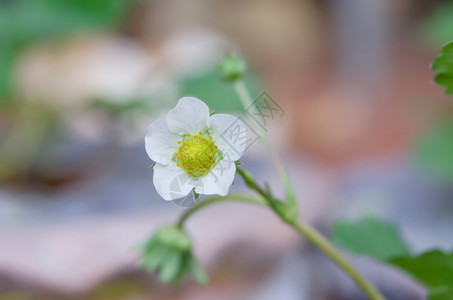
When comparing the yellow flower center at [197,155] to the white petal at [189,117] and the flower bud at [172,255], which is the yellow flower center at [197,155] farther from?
the flower bud at [172,255]

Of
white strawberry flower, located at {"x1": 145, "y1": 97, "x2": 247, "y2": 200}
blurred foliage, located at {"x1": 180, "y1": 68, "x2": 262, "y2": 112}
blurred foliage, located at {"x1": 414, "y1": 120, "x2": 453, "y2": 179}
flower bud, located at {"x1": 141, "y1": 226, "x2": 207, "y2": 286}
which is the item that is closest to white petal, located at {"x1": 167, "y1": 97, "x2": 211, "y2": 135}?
white strawberry flower, located at {"x1": 145, "y1": 97, "x2": 247, "y2": 200}

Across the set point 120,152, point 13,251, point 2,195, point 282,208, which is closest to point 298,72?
point 120,152

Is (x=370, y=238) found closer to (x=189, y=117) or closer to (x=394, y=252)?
(x=394, y=252)

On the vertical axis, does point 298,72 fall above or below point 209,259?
above

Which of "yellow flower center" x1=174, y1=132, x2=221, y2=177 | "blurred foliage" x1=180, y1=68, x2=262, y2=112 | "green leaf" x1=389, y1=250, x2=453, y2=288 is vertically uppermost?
"blurred foliage" x1=180, y1=68, x2=262, y2=112

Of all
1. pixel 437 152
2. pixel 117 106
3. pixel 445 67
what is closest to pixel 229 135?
pixel 445 67

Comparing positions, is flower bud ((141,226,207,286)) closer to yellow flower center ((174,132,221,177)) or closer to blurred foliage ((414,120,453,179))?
yellow flower center ((174,132,221,177))

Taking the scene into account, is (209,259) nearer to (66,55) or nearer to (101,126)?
(101,126)
